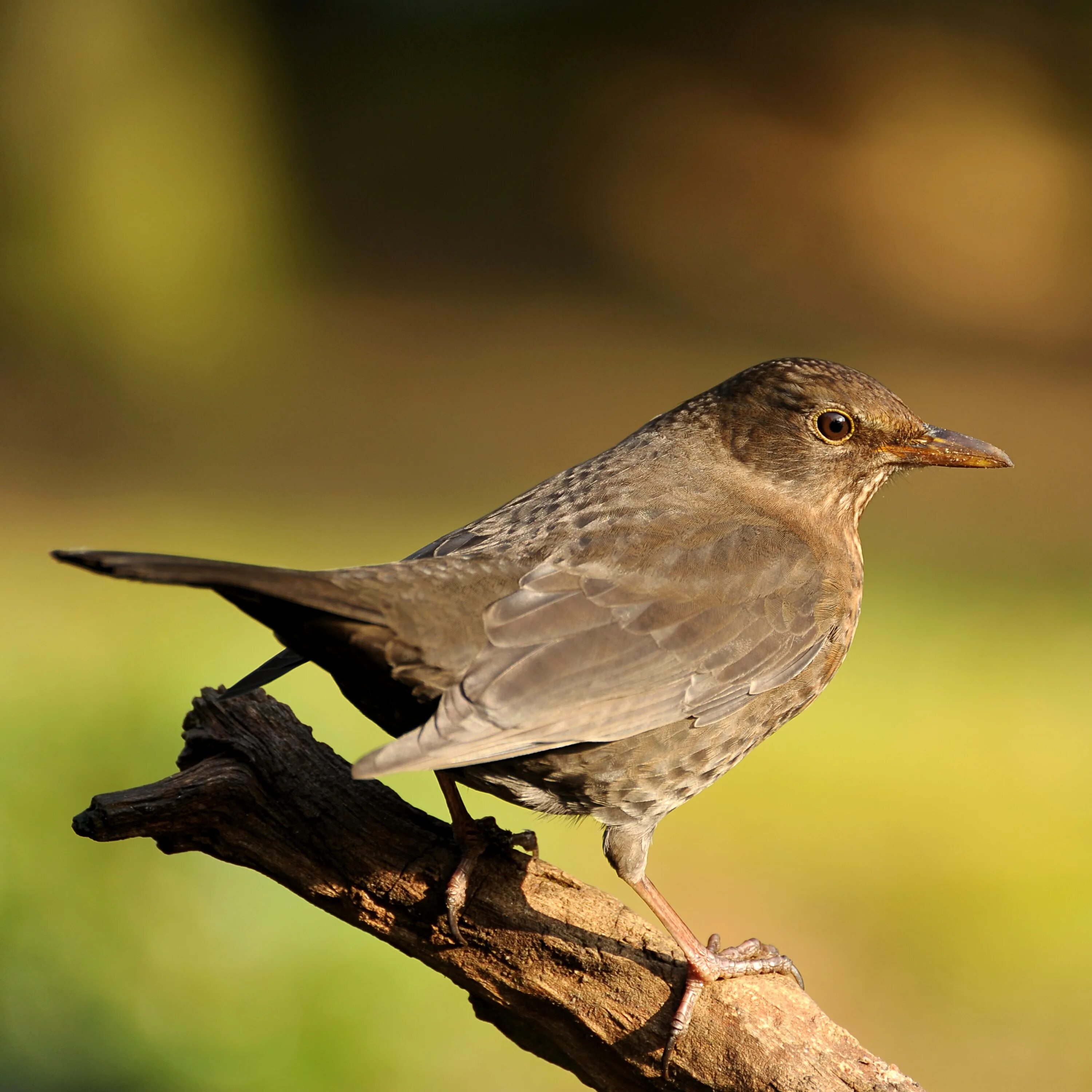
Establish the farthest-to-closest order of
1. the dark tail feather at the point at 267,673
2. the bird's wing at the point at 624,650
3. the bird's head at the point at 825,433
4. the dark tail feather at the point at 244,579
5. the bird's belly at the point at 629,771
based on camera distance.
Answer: the bird's head at the point at 825,433 < the dark tail feather at the point at 267,673 < the bird's belly at the point at 629,771 < the bird's wing at the point at 624,650 < the dark tail feather at the point at 244,579

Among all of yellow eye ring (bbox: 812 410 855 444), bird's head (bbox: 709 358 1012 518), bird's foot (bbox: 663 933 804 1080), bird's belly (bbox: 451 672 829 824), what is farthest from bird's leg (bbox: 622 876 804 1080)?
yellow eye ring (bbox: 812 410 855 444)

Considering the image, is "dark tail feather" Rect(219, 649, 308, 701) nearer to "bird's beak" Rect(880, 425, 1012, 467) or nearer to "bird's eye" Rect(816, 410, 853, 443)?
"bird's eye" Rect(816, 410, 853, 443)

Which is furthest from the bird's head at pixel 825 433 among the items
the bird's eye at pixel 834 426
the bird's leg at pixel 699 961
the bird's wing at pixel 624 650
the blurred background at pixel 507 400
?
the blurred background at pixel 507 400

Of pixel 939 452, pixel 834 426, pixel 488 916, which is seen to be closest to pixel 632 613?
pixel 488 916

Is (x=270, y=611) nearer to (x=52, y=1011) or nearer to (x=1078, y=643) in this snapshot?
(x=52, y=1011)

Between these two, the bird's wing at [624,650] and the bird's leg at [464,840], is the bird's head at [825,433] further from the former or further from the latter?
the bird's leg at [464,840]
